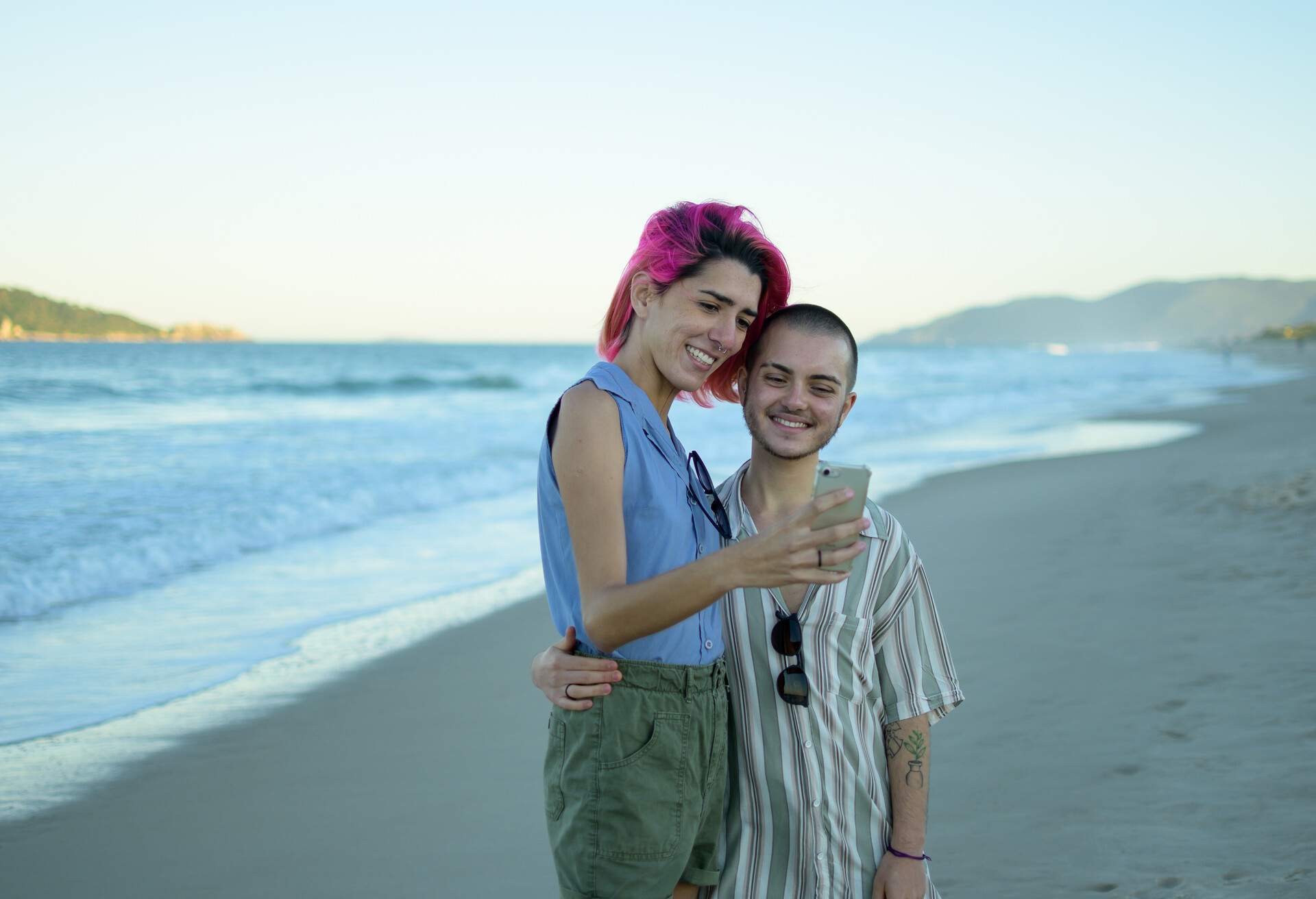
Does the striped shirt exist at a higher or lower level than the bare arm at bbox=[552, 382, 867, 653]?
lower

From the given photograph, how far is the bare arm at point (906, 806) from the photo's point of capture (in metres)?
2.38

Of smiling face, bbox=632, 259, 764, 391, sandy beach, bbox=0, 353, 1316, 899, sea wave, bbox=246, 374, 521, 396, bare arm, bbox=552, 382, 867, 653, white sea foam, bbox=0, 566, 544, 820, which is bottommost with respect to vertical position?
sandy beach, bbox=0, 353, 1316, 899

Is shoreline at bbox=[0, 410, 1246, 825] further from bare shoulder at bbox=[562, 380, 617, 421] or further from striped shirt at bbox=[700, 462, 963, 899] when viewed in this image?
bare shoulder at bbox=[562, 380, 617, 421]

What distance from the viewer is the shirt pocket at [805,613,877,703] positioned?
2379 mm

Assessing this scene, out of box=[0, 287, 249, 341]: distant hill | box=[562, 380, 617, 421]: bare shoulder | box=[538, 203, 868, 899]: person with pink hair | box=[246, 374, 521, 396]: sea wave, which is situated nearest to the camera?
box=[538, 203, 868, 899]: person with pink hair

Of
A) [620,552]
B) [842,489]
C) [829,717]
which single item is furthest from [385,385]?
[842,489]

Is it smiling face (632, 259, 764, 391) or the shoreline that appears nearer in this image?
smiling face (632, 259, 764, 391)

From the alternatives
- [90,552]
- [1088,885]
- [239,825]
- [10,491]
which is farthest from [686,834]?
[10,491]

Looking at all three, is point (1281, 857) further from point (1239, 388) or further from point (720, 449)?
point (1239, 388)

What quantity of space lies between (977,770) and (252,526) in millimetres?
9048

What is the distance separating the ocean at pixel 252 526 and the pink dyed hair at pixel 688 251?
152 inches

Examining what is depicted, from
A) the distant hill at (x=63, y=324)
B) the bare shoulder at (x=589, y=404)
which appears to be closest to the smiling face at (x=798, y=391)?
the bare shoulder at (x=589, y=404)

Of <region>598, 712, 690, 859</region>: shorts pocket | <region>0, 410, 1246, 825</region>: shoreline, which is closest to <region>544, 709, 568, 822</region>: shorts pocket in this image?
<region>598, 712, 690, 859</region>: shorts pocket

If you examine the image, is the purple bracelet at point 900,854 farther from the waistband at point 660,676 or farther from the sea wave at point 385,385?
the sea wave at point 385,385
